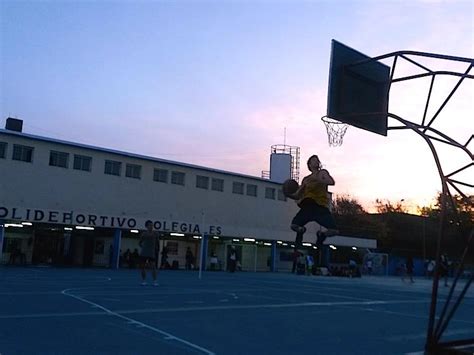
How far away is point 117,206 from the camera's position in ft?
130

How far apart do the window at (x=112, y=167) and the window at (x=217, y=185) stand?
27.8ft

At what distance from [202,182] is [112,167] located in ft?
26.0

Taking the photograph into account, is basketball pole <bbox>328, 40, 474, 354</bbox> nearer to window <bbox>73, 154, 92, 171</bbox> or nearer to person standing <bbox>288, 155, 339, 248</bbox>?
person standing <bbox>288, 155, 339, 248</bbox>

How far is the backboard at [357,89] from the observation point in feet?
33.3

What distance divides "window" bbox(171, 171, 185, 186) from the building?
0.03m

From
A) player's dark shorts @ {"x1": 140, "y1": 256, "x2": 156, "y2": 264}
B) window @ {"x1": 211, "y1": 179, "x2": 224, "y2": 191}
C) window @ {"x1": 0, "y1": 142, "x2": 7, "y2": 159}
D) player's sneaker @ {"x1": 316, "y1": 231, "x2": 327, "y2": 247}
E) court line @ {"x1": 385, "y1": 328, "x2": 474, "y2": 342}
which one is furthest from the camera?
window @ {"x1": 211, "y1": 179, "x2": 224, "y2": 191}

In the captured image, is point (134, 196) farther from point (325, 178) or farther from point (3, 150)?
point (325, 178)

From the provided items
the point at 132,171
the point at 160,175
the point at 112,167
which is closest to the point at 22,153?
the point at 112,167

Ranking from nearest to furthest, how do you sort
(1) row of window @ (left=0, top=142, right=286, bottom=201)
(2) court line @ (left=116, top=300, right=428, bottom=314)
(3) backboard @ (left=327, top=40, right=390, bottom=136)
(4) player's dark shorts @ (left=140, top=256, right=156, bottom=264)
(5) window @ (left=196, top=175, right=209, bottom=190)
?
(3) backboard @ (left=327, top=40, right=390, bottom=136), (2) court line @ (left=116, top=300, right=428, bottom=314), (4) player's dark shorts @ (left=140, top=256, right=156, bottom=264), (1) row of window @ (left=0, top=142, right=286, bottom=201), (5) window @ (left=196, top=175, right=209, bottom=190)

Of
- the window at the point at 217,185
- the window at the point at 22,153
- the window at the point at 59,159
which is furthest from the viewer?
the window at the point at 217,185

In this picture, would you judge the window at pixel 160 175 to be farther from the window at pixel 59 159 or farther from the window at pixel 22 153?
the window at pixel 22 153

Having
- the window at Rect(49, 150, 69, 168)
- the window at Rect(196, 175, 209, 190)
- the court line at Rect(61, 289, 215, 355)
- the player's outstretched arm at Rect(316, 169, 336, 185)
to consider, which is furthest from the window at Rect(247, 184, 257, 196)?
the player's outstretched arm at Rect(316, 169, 336, 185)

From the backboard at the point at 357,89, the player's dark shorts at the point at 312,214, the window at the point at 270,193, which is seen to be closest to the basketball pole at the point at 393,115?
the backboard at the point at 357,89

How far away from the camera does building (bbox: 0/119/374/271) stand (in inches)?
1400
